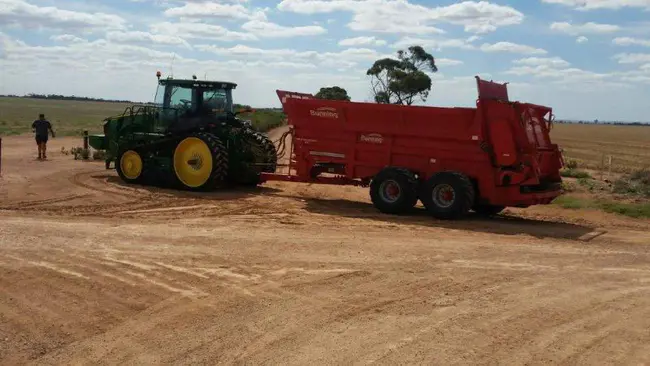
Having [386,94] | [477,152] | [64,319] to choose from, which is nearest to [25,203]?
[64,319]

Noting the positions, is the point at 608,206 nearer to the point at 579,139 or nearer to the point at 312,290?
the point at 312,290

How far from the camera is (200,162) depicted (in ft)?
52.6

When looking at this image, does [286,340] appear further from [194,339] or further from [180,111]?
[180,111]

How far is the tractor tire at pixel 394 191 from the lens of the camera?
42.7 feet

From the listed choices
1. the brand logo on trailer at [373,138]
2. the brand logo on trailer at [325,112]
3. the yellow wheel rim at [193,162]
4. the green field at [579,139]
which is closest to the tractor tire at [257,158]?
the yellow wheel rim at [193,162]

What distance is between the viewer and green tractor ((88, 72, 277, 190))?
1620 cm

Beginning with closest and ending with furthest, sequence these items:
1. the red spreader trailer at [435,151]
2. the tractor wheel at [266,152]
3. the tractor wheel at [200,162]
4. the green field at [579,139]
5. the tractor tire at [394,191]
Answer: the red spreader trailer at [435,151], the tractor tire at [394,191], the tractor wheel at [200,162], the tractor wheel at [266,152], the green field at [579,139]

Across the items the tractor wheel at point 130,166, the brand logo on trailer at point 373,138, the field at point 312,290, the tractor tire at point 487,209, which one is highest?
the brand logo on trailer at point 373,138

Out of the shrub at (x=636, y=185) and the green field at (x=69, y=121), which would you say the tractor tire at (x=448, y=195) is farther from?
the green field at (x=69, y=121)

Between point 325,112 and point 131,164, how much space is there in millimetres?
5581

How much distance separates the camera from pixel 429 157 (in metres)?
13.2

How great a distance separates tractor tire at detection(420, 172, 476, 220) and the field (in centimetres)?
25

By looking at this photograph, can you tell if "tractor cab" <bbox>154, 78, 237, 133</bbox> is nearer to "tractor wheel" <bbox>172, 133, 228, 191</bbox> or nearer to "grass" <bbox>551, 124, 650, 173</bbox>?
"tractor wheel" <bbox>172, 133, 228, 191</bbox>

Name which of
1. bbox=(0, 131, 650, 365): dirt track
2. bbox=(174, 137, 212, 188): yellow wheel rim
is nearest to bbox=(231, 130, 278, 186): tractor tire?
bbox=(174, 137, 212, 188): yellow wheel rim
